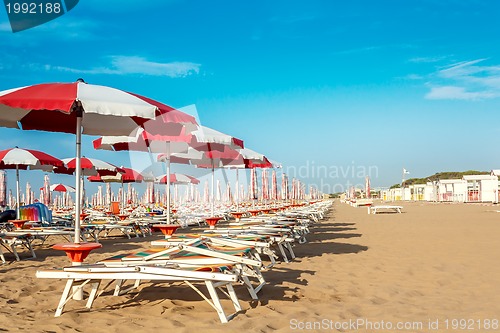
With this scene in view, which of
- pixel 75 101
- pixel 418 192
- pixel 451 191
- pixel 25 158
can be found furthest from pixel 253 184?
pixel 418 192

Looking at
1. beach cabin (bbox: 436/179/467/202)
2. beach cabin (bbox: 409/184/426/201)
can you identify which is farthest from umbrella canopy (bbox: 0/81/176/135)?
beach cabin (bbox: 409/184/426/201)

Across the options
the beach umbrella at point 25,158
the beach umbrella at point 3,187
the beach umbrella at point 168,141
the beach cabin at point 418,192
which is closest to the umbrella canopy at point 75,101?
the beach umbrella at point 168,141

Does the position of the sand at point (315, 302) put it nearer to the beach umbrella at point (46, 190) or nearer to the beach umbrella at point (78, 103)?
the beach umbrella at point (78, 103)

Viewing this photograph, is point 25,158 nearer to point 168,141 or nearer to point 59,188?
point 168,141

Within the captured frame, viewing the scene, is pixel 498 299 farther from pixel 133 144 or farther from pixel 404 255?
pixel 133 144

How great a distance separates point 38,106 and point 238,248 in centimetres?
230

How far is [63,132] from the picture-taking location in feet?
18.9

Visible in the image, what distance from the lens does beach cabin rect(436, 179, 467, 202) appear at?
4319 cm

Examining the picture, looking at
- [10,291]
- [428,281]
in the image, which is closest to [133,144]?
[10,291]

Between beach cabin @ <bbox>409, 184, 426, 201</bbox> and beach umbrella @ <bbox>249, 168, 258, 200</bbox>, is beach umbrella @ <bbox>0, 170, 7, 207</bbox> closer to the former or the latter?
beach umbrella @ <bbox>249, 168, 258, 200</bbox>

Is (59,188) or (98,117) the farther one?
(59,188)

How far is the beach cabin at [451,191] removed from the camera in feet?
142

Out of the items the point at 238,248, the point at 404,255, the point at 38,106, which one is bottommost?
the point at 404,255

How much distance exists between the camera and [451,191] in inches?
1831
